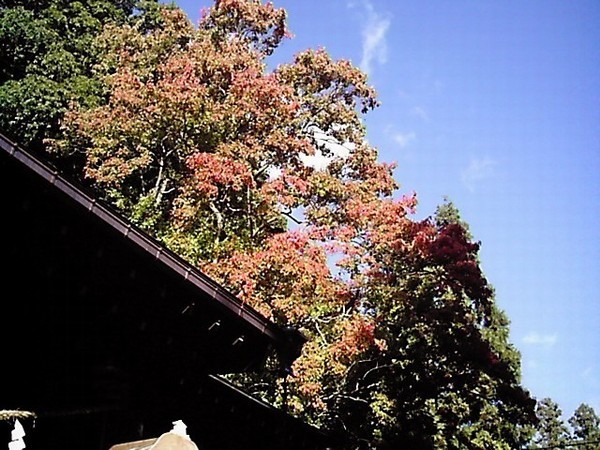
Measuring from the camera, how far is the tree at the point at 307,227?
436 inches

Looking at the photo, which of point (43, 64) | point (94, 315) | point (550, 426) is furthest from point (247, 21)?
point (550, 426)

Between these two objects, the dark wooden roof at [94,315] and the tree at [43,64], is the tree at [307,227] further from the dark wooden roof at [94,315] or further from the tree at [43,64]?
the dark wooden roof at [94,315]

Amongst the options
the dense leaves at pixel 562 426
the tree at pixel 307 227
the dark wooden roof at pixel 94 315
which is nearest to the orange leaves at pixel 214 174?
the tree at pixel 307 227

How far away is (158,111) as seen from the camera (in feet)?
41.5

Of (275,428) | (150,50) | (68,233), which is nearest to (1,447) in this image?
(68,233)

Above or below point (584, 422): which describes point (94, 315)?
below

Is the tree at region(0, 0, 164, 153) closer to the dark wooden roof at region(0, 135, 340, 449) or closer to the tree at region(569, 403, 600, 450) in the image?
the dark wooden roof at region(0, 135, 340, 449)

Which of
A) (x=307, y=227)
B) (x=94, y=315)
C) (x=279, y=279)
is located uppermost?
(x=307, y=227)

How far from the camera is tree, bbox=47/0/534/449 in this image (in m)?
11.1

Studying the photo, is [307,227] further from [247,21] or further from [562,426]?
[562,426]

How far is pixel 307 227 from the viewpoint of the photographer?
12.1 m

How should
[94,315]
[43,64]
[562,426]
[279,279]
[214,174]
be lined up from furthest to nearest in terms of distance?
[562,426] < [43,64] < [214,174] < [279,279] < [94,315]

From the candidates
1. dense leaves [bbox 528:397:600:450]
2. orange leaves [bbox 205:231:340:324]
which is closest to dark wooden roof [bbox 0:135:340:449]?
orange leaves [bbox 205:231:340:324]

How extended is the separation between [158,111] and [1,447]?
10373mm
